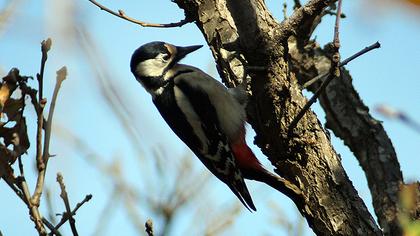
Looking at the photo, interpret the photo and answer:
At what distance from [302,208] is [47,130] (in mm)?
1800

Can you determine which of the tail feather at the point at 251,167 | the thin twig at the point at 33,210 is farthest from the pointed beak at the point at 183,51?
the thin twig at the point at 33,210

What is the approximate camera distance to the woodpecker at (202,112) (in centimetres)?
439

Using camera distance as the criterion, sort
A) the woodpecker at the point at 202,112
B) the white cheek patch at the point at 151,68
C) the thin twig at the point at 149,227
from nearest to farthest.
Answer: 1. the thin twig at the point at 149,227
2. the woodpecker at the point at 202,112
3. the white cheek patch at the point at 151,68

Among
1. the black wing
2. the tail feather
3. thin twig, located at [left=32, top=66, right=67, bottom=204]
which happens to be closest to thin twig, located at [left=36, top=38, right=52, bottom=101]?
thin twig, located at [left=32, top=66, right=67, bottom=204]

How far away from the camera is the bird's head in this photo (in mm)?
4883

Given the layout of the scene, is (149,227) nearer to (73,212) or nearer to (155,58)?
(73,212)

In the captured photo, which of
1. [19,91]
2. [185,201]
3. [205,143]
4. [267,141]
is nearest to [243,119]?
[205,143]

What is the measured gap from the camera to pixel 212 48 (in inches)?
145

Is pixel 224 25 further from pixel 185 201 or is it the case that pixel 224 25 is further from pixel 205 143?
pixel 185 201

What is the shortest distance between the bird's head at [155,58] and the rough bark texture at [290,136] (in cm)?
126

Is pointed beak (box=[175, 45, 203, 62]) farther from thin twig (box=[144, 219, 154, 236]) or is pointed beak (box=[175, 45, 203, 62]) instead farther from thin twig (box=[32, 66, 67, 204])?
thin twig (box=[144, 219, 154, 236])

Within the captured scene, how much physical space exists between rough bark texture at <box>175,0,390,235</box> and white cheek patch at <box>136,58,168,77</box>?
49.3 inches

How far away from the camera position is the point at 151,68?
193 inches

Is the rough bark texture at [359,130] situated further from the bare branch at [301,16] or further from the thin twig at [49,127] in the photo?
the thin twig at [49,127]
